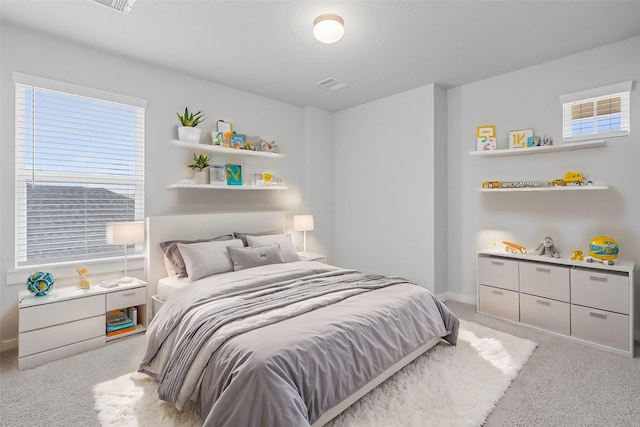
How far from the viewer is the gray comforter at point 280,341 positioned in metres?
1.51

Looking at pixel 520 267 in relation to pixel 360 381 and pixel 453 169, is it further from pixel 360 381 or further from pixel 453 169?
pixel 360 381

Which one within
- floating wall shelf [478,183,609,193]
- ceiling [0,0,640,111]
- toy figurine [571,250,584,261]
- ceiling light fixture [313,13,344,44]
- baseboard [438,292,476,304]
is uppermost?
ceiling [0,0,640,111]

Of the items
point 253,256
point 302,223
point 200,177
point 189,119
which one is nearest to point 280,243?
point 253,256

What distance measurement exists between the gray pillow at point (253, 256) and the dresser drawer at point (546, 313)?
8.28 feet

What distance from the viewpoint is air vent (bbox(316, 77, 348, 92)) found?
12.6 ft

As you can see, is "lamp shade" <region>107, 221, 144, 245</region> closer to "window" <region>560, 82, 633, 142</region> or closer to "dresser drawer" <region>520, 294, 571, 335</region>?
"dresser drawer" <region>520, 294, 571, 335</region>

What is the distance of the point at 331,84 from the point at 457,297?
3.12 meters

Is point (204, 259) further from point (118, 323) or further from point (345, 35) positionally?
point (345, 35)

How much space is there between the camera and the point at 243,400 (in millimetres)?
1474

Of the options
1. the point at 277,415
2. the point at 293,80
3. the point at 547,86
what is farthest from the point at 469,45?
the point at 277,415

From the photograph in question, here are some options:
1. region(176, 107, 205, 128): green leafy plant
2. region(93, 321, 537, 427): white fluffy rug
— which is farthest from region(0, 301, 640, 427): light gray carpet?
region(176, 107, 205, 128): green leafy plant

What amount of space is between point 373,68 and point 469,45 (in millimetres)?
957

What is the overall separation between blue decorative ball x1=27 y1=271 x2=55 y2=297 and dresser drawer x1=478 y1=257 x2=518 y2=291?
4.11m

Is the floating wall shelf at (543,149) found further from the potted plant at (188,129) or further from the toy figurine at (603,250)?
the potted plant at (188,129)
